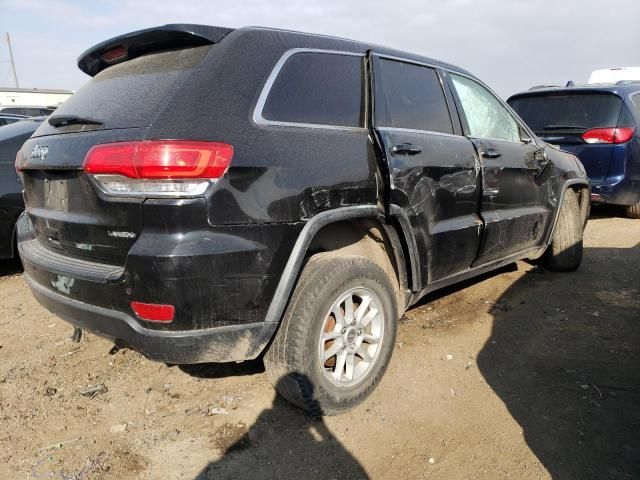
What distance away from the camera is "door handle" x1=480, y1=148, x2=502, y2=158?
3.38 m

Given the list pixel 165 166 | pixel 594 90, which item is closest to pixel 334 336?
pixel 165 166

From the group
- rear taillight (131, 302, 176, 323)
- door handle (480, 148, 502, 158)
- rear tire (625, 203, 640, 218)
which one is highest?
door handle (480, 148, 502, 158)

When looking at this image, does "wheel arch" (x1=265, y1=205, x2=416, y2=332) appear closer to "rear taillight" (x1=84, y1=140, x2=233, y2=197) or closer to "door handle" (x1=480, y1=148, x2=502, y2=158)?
"rear taillight" (x1=84, y1=140, x2=233, y2=197)

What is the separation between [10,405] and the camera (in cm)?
269

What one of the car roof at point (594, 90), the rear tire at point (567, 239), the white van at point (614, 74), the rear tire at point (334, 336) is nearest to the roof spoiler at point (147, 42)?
the rear tire at point (334, 336)

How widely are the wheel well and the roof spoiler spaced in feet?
3.48

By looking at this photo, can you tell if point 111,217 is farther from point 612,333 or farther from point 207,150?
point 612,333

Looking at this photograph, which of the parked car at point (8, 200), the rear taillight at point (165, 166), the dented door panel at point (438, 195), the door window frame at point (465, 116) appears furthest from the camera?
the parked car at point (8, 200)

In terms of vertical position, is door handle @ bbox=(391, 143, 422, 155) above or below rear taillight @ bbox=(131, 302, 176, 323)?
above

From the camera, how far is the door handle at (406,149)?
2676mm

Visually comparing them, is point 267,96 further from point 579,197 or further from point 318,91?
point 579,197

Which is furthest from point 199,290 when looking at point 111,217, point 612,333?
point 612,333

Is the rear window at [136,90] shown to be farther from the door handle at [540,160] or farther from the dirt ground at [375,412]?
the door handle at [540,160]

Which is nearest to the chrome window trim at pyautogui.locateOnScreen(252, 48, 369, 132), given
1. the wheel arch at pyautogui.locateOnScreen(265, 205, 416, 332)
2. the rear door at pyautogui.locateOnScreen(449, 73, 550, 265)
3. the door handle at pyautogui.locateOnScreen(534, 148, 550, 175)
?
the wheel arch at pyautogui.locateOnScreen(265, 205, 416, 332)
